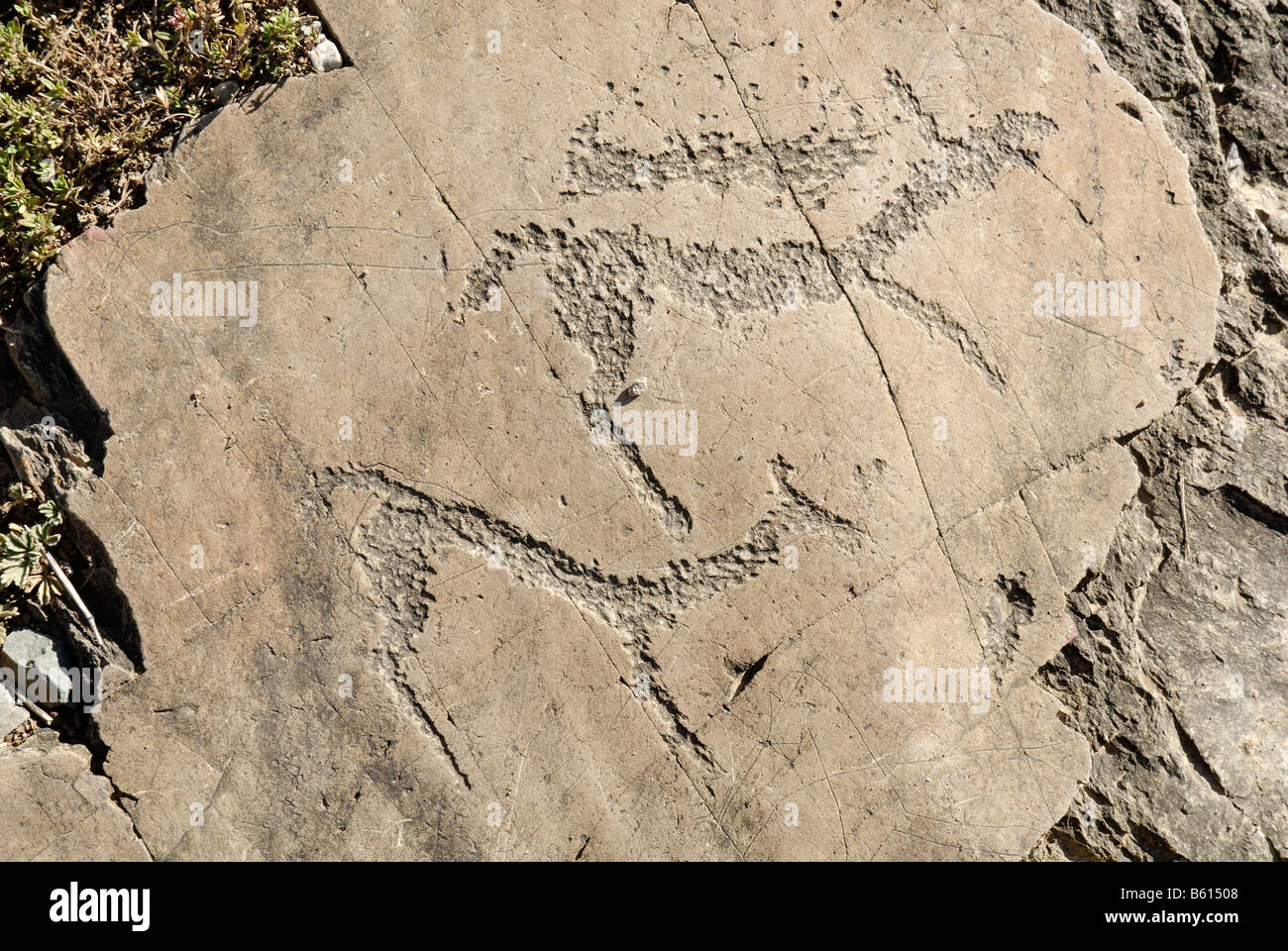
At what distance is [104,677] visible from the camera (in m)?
2.65

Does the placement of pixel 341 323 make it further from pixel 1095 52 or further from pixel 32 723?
pixel 1095 52

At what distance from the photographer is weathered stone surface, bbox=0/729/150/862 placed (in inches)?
103

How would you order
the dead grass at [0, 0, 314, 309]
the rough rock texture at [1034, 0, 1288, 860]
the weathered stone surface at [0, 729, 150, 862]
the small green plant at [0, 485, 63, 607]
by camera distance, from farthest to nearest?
1. the rough rock texture at [1034, 0, 1288, 860]
2. the dead grass at [0, 0, 314, 309]
3. the small green plant at [0, 485, 63, 607]
4. the weathered stone surface at [0, 729, 150, 862]

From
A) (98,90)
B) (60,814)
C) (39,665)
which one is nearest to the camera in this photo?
(60,814)

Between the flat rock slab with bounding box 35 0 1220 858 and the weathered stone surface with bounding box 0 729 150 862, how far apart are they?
91 millimetres

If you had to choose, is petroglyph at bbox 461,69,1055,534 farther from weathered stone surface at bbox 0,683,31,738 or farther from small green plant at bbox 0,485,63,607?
weathered stone surface at bbox 0,683,31,738

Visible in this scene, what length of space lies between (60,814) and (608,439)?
1.89 metres

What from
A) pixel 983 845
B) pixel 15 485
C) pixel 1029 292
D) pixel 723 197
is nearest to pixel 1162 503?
pixel 1029 292

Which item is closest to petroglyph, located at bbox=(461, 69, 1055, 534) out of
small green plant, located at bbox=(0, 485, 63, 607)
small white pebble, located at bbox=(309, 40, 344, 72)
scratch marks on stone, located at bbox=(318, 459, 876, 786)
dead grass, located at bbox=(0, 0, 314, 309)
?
scratch marks on stone, located at bbox=(318, 459, 876, 786)

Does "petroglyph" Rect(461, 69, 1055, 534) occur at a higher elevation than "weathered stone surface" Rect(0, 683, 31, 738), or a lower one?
higher

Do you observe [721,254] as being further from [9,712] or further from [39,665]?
[9,712]

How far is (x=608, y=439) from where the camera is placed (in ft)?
8.95

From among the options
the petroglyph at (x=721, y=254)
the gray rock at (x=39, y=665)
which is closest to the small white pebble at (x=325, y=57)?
the petroglyph at (x=721, y=254)

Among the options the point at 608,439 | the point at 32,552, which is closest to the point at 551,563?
the point at 608,439
